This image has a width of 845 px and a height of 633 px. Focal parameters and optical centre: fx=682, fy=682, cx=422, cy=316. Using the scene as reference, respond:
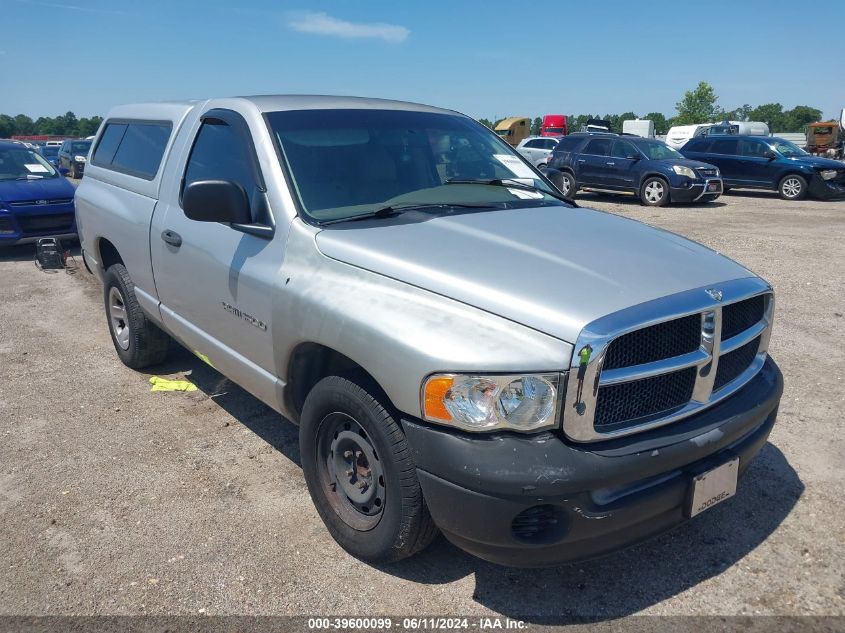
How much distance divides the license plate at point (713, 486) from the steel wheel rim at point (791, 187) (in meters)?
17.3

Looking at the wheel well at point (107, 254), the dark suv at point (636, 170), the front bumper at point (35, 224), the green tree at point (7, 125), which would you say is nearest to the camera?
the wheel well at point (107, 254)

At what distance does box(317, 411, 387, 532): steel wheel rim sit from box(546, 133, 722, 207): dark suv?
1410cm

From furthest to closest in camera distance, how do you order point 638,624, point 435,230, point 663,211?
point 663,211 < point 435,230 < point 638,624

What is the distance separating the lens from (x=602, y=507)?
2342 mm

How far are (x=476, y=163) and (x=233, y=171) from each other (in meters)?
1.37

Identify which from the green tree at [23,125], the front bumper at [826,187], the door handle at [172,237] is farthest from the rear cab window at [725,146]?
the green tree at [23,125]

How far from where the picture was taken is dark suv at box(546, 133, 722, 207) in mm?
15711

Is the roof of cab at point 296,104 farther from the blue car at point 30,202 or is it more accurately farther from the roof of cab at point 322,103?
the blue car at point 30,202

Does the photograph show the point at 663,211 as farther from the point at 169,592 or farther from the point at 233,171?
the point at 169,592

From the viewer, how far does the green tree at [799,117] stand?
326 ft

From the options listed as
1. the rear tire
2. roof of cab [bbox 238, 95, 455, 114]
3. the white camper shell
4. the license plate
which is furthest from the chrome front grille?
the white camper shell

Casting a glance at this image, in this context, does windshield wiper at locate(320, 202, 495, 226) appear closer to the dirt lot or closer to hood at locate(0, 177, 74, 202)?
the dirt lot

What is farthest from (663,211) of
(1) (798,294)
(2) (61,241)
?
(2) (61,241)

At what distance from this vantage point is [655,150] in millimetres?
16422
